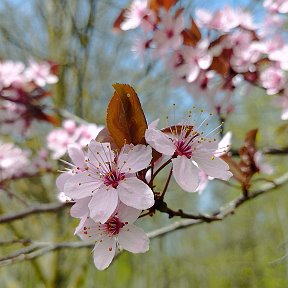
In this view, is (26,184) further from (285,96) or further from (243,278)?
(243,278)

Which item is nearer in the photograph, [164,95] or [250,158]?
[250,158]

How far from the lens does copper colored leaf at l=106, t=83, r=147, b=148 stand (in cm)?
84

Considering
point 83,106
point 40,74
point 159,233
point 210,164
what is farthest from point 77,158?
point 83,106

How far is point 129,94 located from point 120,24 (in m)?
1.06

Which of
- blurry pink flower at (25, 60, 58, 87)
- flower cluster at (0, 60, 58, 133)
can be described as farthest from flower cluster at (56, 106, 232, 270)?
blurry pink flower at (25, 60, 58, 87)

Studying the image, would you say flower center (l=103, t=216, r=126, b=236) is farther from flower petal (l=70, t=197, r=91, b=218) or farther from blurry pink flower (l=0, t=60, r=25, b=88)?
blurry pink flower (l=0, t=60, r=25, b=88)

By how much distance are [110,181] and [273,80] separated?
3.38ft

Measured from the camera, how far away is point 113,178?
88 centimetres

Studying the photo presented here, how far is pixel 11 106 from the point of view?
212 cm

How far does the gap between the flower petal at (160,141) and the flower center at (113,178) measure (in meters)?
0.08

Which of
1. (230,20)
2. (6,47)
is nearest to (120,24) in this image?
(230,20)

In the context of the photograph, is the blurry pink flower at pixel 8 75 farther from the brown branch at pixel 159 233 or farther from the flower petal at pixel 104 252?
the flower petal at pixel 104 252

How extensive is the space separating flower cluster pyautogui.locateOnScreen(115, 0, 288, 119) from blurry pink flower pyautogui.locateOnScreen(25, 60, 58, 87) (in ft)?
1.70

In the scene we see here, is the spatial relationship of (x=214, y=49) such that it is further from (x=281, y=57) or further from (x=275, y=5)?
(x=275, y=5)
